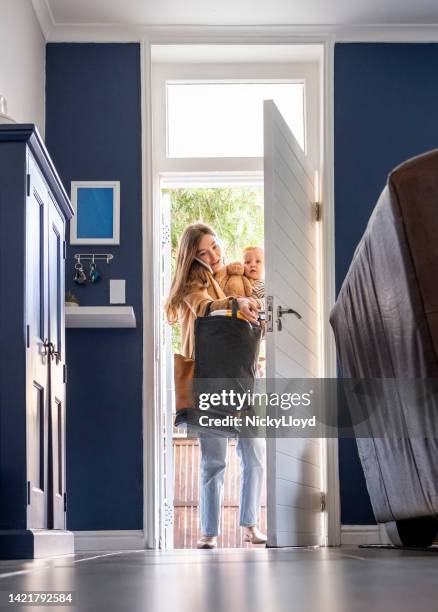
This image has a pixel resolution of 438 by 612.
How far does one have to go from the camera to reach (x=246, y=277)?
500 cm

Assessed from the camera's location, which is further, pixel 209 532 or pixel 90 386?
pixel 90 386

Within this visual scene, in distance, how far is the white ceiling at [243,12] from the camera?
4.79 metres

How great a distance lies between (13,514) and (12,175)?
876mm

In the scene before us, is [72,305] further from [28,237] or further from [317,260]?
[28,237]

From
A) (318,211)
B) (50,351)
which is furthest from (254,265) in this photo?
(50,351)

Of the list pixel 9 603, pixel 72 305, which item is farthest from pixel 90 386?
pixel 9 603

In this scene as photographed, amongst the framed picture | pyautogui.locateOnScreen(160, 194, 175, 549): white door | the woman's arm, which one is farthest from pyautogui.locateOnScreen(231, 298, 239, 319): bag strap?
the framed picture

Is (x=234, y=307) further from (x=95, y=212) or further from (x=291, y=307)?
(x=95, y=212)

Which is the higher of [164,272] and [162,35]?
[162,35]

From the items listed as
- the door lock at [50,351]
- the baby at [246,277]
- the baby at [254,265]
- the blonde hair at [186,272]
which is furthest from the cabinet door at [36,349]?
the baby at [254,265]

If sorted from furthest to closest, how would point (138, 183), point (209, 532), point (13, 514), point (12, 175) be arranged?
point (138, 183) → point (209, 532) → point (12, 175) → point (13, 514)

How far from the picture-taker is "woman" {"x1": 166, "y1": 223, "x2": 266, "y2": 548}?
4.35 meters

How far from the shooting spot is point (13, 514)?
2.39 m

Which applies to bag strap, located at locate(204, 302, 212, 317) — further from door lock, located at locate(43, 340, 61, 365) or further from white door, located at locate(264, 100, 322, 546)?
door lock, located at locate(43, 340, 61, 365)
